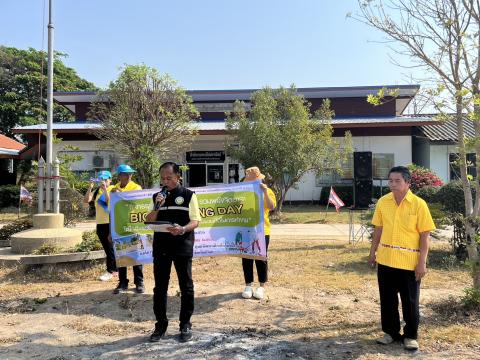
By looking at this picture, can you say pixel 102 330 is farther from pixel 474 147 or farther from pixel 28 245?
pixel 474 147

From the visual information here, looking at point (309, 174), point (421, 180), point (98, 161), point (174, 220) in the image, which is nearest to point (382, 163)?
point (309, 174)

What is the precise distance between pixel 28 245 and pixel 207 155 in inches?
669

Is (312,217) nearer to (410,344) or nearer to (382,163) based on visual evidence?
(382,163)

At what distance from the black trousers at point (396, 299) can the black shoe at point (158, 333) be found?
2.26 meters

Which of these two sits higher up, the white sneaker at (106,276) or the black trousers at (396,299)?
the black trousers at (396,299)

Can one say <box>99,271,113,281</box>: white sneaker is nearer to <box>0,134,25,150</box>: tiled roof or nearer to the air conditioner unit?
the air conditioner unit

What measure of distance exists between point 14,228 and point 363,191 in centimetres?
944

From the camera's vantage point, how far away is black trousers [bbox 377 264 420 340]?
14.1 ft

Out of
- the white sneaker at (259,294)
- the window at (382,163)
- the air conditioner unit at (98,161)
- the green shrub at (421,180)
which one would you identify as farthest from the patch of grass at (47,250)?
the window at (382,163)

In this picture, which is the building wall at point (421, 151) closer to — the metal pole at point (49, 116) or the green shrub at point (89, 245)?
the metal pole at point (49, 116)

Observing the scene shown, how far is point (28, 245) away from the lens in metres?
8.27

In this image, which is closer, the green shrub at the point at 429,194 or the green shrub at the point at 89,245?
the green shrub at the point at 89,245

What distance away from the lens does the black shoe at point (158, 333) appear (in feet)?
15.0

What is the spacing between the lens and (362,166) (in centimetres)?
1391
